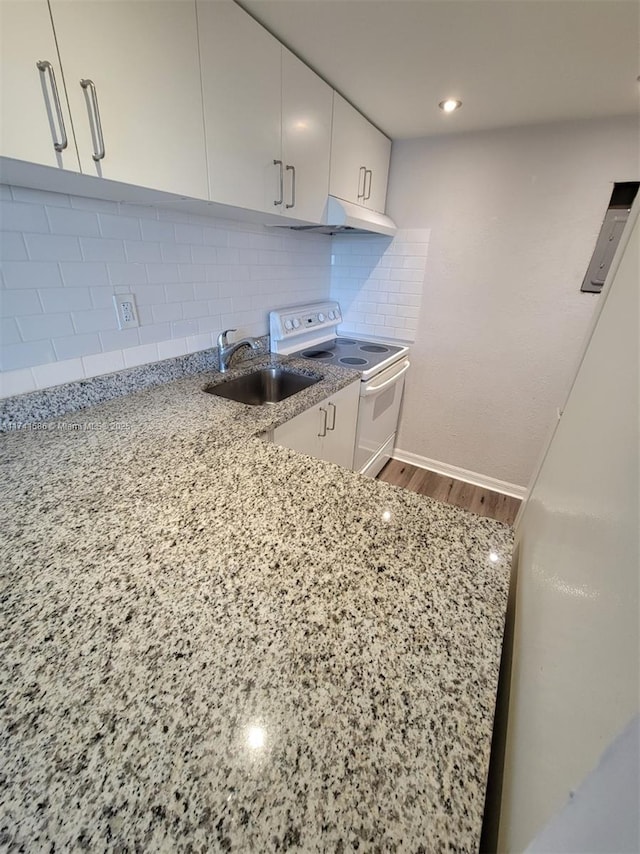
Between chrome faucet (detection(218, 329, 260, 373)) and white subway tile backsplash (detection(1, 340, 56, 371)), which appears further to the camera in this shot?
chrome faucet (detection(218, 329, 260, 373))

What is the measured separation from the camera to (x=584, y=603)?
0.99 feet

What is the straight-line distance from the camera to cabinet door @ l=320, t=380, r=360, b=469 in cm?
169

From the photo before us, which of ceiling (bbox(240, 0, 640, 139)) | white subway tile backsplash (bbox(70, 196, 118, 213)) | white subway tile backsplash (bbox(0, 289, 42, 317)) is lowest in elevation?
white subway tile backsplash (bbox(0, 289, 42, 317))

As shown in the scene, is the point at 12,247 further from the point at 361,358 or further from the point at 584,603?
the point at 361,358

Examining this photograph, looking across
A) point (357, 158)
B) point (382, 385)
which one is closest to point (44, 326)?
point (382, 385)

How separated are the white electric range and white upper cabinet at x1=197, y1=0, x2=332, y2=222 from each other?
672 mm

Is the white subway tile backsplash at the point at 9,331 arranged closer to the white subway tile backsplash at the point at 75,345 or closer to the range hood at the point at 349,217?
the white subway tile backsplash at the point at 75,345

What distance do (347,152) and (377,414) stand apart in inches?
55.8

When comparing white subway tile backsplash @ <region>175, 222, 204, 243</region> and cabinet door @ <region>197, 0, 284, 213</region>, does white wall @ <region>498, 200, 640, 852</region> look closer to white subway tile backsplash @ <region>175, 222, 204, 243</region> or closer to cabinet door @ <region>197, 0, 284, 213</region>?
cabinet door @ <region>197, 0, 284, 213</region>

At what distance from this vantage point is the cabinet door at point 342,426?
169 cm

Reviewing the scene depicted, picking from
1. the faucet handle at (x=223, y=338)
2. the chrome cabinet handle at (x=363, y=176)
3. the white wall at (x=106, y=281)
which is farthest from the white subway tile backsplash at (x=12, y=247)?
the chrome cabinet handle at (x=363, y=176)

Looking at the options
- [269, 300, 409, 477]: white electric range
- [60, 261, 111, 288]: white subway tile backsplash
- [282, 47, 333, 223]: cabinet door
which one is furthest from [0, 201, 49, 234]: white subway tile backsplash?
[269, 300, 409, 477]: white electric range

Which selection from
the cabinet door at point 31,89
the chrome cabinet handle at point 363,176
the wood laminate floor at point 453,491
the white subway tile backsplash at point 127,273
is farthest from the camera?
the wood laminate floor at point 453,491

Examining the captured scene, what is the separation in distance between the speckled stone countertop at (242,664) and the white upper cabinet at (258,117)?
1040 mm
